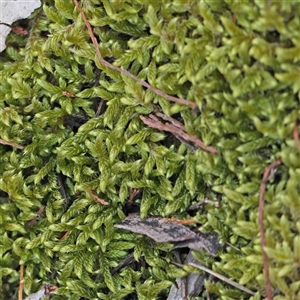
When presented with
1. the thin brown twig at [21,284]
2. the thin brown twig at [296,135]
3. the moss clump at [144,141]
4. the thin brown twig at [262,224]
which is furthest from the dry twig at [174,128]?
the thin brown twig at [21,284]

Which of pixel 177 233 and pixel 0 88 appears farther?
pixel 0 88

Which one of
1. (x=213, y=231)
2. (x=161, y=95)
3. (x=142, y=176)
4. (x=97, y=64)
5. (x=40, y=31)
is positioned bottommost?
(x=213, y=231)

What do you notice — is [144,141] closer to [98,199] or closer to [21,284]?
[98,199]

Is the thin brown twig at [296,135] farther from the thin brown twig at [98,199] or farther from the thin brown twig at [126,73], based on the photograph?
the thin brown twig at [98,199]

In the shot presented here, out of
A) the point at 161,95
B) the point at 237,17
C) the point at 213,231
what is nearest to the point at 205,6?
the point at 237,17

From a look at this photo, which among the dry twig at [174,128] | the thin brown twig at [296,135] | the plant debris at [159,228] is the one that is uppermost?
the dry twig at [174,128]

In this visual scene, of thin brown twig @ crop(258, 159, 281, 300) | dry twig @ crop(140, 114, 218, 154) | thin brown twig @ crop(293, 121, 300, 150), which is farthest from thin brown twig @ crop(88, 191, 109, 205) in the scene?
thin brown twig @ crop(293, 121, 300, 150)

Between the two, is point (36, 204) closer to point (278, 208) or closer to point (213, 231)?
point (213, 231)
